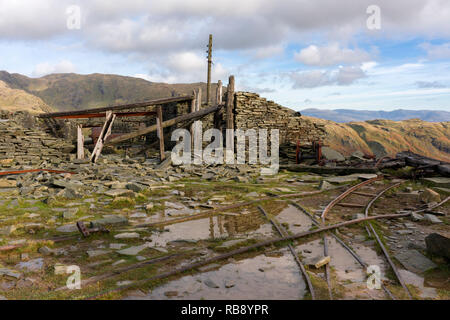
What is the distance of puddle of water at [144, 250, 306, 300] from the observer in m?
3.60

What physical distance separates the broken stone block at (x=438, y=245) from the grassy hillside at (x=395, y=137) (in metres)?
72.0

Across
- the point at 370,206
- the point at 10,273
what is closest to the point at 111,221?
the point at 10,273

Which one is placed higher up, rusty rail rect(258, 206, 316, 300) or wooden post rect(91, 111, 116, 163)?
wooden post rect(91, 111, 116, 163)

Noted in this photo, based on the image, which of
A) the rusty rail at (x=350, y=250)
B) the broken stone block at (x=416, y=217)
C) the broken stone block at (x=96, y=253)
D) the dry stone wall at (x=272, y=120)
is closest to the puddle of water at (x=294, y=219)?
the rusty rail at (x=350, y=250)

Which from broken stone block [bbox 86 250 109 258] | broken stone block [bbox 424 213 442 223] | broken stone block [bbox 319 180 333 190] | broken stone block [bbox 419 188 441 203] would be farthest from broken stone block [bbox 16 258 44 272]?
broken stone block [bbox 419 188 441 203]

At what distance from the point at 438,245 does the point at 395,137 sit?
92.3 meters

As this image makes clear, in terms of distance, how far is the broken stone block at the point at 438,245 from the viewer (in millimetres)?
4688

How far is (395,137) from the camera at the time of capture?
282 feet

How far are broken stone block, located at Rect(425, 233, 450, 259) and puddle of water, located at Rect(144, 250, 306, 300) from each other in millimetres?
2305

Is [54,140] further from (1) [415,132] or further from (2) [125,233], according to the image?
(1) [415,132]

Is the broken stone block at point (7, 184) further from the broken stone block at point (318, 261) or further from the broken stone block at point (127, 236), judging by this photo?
the broken stone block at point (318, 261)

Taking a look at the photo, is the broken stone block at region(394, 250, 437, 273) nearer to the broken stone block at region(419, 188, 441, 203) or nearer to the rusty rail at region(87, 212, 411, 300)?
the rusty rail at region(87, 212, 411, 300)
